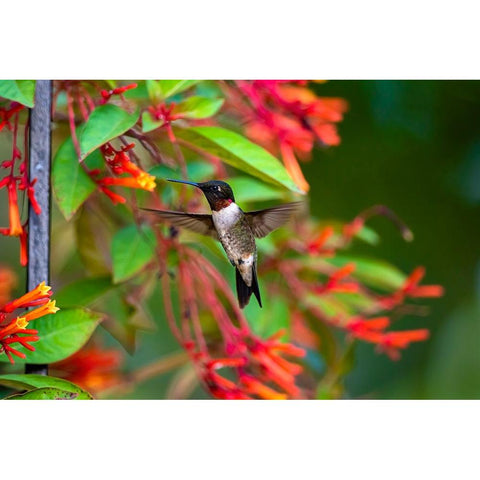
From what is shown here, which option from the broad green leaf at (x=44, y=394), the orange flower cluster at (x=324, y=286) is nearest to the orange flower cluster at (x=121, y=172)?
the broad green leaf at (x=44, y=394)

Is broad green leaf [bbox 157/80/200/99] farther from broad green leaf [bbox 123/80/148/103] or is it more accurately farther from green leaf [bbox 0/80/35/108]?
green leaf [bbox 0/80/35/108]

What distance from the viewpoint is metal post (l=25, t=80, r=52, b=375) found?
828mm

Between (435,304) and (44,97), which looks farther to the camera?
(435,304)

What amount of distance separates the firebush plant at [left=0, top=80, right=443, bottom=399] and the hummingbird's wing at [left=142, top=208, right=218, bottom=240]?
3cm

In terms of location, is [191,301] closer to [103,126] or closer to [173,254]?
[173,254]

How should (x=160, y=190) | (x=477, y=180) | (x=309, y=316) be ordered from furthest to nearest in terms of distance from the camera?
(x=477, y=180)
(x=309, y=316)
(x=160, y=190)

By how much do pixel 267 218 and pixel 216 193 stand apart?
66mm

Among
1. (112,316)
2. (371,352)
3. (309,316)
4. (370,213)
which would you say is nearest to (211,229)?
(112,316)

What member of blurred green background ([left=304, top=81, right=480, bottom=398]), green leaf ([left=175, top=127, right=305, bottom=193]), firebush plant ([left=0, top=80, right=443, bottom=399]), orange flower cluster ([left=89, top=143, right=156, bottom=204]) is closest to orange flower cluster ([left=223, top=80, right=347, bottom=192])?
firebush plant ([left=0, top=80, right=443, bottom=399])

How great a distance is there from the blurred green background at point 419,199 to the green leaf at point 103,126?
734mm

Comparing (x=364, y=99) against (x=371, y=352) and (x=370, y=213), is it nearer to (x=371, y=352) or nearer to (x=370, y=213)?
(x=370, y=213)

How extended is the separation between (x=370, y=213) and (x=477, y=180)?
0.21 m

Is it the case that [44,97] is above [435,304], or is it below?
above

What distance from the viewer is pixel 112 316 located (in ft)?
3.35
